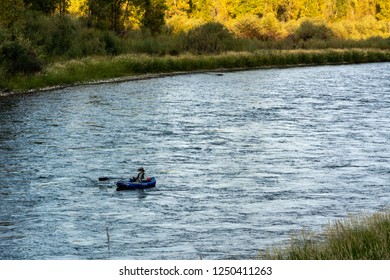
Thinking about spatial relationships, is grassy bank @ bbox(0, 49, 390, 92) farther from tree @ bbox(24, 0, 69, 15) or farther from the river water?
tree @ bbox(24, 0, 69, 15)

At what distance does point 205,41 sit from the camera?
92.8 metres

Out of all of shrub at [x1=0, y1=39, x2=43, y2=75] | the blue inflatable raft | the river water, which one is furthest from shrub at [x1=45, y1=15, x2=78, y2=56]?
the blue inflatable raft

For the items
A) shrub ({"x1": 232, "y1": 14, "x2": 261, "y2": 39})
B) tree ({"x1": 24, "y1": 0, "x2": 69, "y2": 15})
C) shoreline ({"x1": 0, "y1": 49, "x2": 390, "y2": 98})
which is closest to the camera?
shoreline ({"x1": 0, "y1": 49, "x2": 390, "y2": 98})

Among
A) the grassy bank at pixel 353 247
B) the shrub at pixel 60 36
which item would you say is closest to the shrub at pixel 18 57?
the shrub at pixel 60 36

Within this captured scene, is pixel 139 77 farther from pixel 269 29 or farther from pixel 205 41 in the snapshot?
pixel 269 29

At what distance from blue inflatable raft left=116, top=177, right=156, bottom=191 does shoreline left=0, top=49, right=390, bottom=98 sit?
30.3m

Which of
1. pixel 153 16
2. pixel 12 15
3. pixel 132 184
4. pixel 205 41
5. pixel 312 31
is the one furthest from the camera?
pixel 312 31

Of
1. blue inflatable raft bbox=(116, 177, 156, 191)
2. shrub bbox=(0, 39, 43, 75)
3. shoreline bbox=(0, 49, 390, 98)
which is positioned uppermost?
shrub bbox=(0, 39, 43, 75)

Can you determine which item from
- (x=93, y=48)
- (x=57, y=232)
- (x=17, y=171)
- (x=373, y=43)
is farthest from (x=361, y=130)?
(x=373, y=43)

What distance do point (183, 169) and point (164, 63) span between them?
49.4 m

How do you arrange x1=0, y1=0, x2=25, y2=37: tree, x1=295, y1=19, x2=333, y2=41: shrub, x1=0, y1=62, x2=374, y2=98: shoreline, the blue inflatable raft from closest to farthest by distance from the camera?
the blue inflatable raft < x1=0, y1=62, x2=374, y2=98: shoreline < x1=0, y1=0, x2=25, y2=37: tree < x1=295, y1=19, x2=333, y2=41: shrub

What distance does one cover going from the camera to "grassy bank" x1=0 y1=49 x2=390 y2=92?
62.3 m

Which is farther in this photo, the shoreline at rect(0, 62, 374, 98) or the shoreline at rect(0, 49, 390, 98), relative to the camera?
the shoreline at rect(0, 49, 390, 98)

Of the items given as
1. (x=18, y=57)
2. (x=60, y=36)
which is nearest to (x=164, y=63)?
(x=60, y=36)
